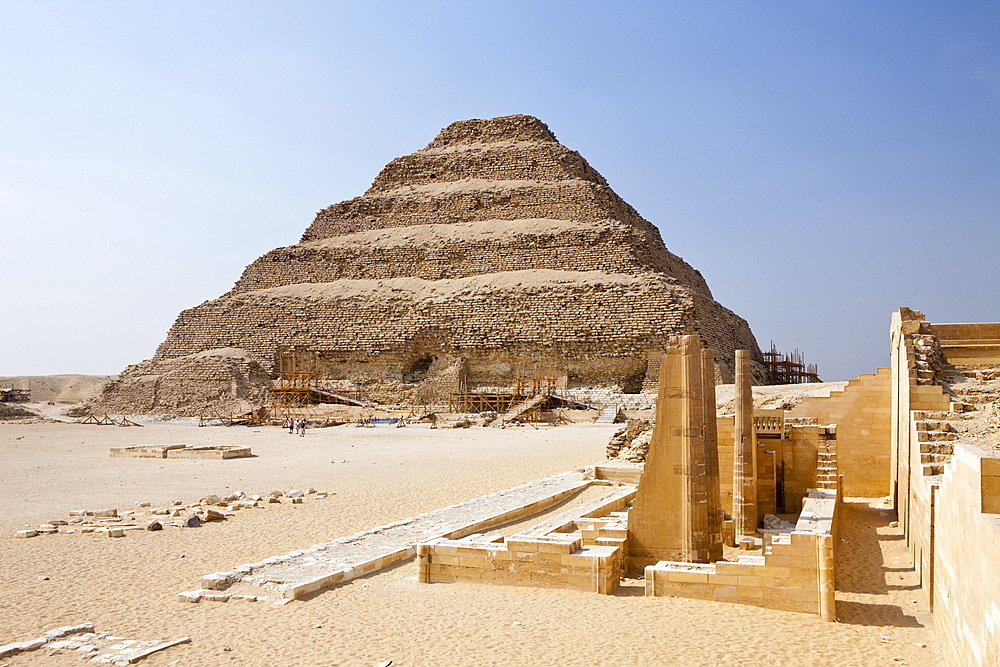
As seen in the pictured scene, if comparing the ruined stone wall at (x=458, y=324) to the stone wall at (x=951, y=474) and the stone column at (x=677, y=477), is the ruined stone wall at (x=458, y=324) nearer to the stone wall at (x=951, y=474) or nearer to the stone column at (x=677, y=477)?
the stone wall at (x=951, y=474)

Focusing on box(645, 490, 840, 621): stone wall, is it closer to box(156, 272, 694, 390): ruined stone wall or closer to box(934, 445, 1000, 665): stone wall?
box(934, 445, 1000, 665): stone wall

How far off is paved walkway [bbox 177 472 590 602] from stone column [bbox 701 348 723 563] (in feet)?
8.81

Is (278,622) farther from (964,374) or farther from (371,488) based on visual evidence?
(964,374)

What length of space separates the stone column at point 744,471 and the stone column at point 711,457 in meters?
1.74

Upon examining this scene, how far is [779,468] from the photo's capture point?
38.7ft

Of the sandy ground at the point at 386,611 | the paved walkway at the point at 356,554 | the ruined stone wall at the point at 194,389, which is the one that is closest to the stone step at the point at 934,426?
the sandy ground at the point at 386,611

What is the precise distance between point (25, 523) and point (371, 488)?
5044 mm

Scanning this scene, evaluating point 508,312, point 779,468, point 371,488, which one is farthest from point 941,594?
point 508,312

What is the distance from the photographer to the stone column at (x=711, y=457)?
7566 mm

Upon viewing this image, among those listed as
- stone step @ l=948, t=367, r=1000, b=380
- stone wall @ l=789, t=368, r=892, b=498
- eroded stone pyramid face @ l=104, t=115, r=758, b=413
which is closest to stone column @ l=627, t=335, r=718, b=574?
stone step @ l=948, t=367, r=1000, b=380

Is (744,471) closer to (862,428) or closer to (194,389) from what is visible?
(862,428)

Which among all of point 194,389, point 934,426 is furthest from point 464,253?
point 934,426

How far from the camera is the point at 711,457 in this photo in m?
7.66

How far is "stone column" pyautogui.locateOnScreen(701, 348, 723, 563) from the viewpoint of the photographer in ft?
24.8
